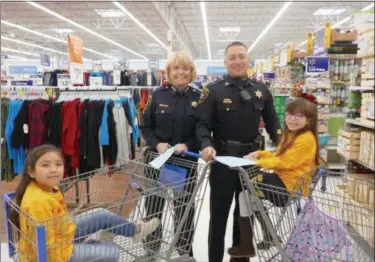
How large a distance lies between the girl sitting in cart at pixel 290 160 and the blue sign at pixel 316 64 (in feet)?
15.0

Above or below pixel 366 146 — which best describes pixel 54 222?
below

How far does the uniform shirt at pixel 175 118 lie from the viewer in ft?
9.58

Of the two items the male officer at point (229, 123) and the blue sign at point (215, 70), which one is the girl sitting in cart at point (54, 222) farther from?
the blue sign at point (215, 70)

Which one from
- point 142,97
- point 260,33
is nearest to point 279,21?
point 260,33

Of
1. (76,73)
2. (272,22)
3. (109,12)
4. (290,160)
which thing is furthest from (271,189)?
(272,22)

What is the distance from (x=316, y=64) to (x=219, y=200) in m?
4.83

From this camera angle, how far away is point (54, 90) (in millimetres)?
5477

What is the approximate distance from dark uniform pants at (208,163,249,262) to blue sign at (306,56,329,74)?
456 centimetres

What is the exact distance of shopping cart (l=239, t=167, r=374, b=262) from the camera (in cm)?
173

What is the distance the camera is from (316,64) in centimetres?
686

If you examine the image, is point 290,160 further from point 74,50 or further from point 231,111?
point 74,50

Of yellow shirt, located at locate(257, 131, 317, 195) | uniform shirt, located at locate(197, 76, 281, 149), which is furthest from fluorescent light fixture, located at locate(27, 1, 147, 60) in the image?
yellow shirt, located at locate(257, 131, 317, 195)

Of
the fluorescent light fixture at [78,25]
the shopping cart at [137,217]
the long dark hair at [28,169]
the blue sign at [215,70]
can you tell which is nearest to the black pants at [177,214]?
the shopping cart at [137,217]

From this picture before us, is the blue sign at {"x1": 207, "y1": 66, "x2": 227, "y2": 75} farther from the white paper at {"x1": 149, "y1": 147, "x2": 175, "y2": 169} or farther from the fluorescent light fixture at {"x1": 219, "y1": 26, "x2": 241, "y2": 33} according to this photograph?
the white paper at {"x1": 149, "y1": 147, "x2": 175, "y2": 169}
